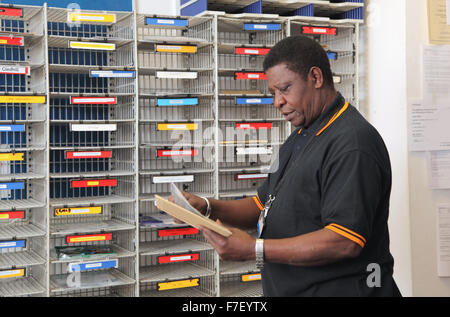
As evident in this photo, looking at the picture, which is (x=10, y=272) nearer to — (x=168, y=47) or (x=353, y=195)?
(x=168, y=47)

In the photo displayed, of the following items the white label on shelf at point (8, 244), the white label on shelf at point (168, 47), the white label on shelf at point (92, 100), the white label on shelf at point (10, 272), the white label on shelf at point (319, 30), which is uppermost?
the white label on shelf at point (319, 30)

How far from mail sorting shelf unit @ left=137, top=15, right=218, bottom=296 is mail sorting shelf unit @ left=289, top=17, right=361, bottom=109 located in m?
0.64

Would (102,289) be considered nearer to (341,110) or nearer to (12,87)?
(12,87)

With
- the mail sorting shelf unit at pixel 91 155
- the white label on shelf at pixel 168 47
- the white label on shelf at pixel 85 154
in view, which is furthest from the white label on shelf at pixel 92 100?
the white label on shelf at pixel 168 47

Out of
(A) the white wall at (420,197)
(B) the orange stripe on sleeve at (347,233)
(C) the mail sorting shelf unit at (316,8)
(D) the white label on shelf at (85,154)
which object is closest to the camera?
(B) the orange stripe on sleeve at (347,233)

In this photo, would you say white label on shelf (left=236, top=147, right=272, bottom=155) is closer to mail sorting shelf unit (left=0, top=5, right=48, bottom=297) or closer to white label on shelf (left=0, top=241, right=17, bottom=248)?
mail sorting shelf unit (left=0, top=5, right=48, bottom=297)

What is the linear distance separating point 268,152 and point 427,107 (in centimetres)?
99

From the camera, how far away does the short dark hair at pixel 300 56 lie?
1.35 m

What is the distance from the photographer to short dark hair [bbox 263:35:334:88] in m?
1.35

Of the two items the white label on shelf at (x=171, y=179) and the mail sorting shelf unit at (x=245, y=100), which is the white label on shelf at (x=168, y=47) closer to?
the mail sorting shelf unit at (x=245, y=100)

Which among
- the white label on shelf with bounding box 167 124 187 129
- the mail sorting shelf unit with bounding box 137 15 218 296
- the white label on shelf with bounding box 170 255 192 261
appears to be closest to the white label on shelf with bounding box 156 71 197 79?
the mail sorting shelf unit with bounding box 137 15 218 296

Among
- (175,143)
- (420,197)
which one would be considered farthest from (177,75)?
(420,197)

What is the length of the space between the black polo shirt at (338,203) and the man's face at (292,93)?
43mm

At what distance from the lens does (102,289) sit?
3451mm
